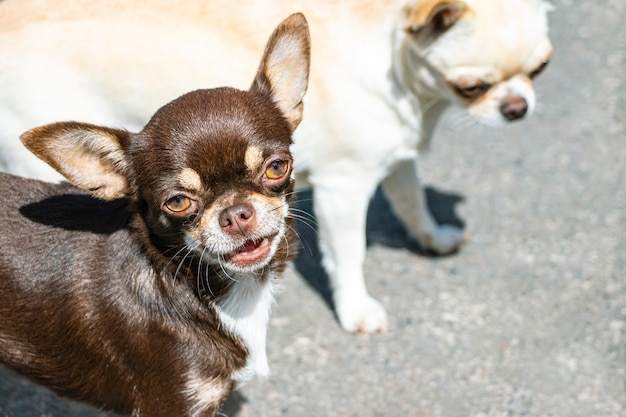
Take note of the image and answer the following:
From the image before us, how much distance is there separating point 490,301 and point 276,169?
2.18 m

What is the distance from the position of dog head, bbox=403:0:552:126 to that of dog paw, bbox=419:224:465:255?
1112 mm

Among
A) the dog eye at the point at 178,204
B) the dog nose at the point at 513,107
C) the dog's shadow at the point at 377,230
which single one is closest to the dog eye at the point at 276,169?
the dog eye at the point at 178,204

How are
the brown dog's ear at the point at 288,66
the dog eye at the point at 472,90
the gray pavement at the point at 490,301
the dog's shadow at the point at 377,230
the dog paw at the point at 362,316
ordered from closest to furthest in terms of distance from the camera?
the brown dog's ear at the point at 288,66
the dog eye at the point at 472,90
the gray pavement at the point at 490,301
the dog paw at the point at 362,316
the dog's shadow at the point at 377,230

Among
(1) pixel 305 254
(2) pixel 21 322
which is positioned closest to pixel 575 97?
(1) pixel 305 254

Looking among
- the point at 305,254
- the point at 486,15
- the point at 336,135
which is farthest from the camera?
the point at 305,254

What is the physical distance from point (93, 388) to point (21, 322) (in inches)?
15.3

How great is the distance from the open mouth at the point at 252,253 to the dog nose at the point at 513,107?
157cm

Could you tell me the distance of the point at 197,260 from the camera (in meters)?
3.28

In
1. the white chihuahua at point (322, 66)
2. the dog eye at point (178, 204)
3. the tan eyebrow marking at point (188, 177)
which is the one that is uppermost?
the tan eyebrow marking at point (188, 177)

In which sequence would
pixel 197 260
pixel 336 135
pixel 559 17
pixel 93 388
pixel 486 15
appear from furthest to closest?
pixel 559 17 → pixel 336 135 → pixel 486 15 → pixel 93 388 → pixel 197 260

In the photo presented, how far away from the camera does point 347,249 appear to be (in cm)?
459

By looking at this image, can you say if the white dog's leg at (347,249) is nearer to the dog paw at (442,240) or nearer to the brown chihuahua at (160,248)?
the dog paw at (442,240)

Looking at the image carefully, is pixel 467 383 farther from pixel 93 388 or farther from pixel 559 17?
pixel 559 17

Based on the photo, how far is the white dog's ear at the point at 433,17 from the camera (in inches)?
152
